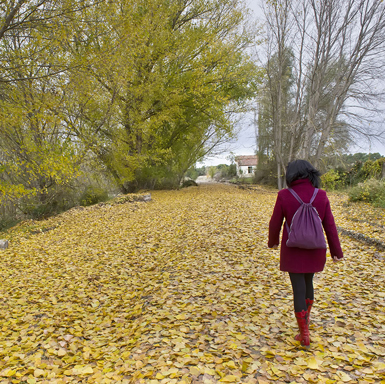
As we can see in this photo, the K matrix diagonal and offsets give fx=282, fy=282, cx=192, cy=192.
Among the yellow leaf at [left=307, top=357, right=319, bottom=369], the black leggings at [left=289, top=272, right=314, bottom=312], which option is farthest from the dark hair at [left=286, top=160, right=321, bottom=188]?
the yellow leaf at [left=307, top=357, right=319, bottom=369]

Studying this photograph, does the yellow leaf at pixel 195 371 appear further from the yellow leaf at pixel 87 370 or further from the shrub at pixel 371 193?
the shrub at pixel 371 193

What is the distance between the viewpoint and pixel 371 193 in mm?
9859

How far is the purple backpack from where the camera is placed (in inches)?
101

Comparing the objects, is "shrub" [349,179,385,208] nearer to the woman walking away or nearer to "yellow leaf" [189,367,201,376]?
the woman walking away

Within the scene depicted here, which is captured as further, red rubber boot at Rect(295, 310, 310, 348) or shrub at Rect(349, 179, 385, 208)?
shrub at Rect(349, 179, 385, 208)

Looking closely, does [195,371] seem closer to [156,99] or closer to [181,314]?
[181,314]

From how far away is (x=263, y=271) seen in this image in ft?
15.9

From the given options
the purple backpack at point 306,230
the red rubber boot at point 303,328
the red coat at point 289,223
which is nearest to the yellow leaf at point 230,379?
the red rubber boot at point 303,328

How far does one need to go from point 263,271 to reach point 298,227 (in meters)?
2.51

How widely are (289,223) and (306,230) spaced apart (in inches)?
7.8

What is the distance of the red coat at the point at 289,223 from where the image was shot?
8.69 feet

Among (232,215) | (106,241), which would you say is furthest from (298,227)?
(232,215)

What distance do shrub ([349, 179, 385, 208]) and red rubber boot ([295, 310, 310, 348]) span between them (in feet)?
25.4

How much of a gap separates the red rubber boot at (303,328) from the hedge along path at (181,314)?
92 mm
